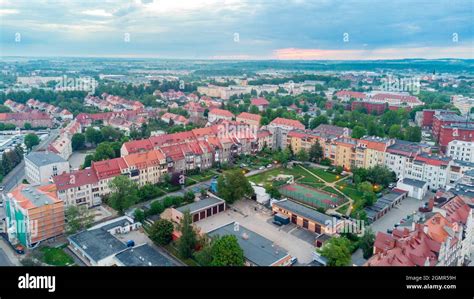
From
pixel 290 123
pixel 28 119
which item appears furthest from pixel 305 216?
pixel 28 119

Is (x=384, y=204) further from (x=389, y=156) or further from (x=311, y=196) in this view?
(x=389, y=156)

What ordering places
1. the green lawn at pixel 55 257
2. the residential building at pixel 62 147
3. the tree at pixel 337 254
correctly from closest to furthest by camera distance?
the tree at pixel 337 254
the green lawn at pixel 55 257
the residential building at pixel 62 147


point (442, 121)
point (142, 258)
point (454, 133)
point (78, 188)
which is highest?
point (442, 121)

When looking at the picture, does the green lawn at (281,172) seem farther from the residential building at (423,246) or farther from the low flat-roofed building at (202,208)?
the residential building at (423,246)

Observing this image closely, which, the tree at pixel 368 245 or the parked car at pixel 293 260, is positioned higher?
the tree at pixel 368 245

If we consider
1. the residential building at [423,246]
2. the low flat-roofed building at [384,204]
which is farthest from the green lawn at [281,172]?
the residential building at [423,246]

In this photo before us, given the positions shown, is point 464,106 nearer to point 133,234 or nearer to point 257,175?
point 257,175
